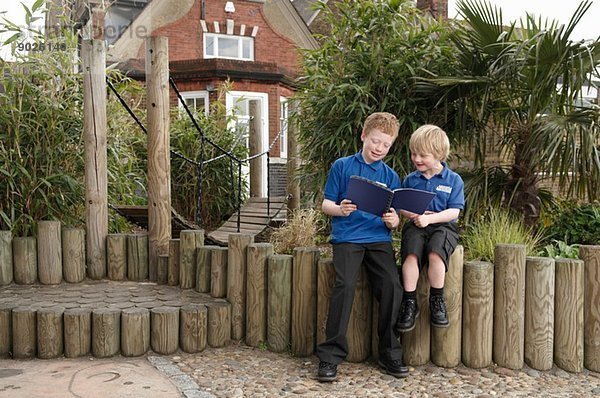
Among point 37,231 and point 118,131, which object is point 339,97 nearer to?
point 118,131

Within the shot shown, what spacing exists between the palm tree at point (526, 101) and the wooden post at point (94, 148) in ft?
8.72

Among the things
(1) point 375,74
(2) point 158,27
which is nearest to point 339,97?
(1) point 375,74

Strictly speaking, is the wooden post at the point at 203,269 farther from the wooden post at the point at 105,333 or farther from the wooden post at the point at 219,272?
the wooden post at the point at 105,333

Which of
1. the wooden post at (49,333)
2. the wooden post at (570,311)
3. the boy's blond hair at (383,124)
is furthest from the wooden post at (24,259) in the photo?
the wooden post at (570,311)

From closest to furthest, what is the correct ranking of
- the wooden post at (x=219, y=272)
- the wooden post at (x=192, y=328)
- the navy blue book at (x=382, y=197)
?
the navy blue book at (x=382, y=197)
the wooden post at (x=192, y=328)
the wooden post at (x=219, y=272)

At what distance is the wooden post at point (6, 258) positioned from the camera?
4578 millimetres

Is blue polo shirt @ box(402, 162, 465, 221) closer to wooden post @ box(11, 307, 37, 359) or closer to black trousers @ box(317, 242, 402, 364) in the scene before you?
black trousers @ box(317, 242, 402, 364)

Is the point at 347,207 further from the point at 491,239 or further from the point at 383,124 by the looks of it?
the point at 491,239

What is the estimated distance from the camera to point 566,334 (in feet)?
11.7

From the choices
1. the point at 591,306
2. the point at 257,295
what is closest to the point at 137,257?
the point at 257,295

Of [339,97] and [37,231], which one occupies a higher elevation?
[339,97]

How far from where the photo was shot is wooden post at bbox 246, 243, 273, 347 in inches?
156

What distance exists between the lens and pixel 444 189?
3387 millimetres

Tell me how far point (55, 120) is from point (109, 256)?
121 centimetres
